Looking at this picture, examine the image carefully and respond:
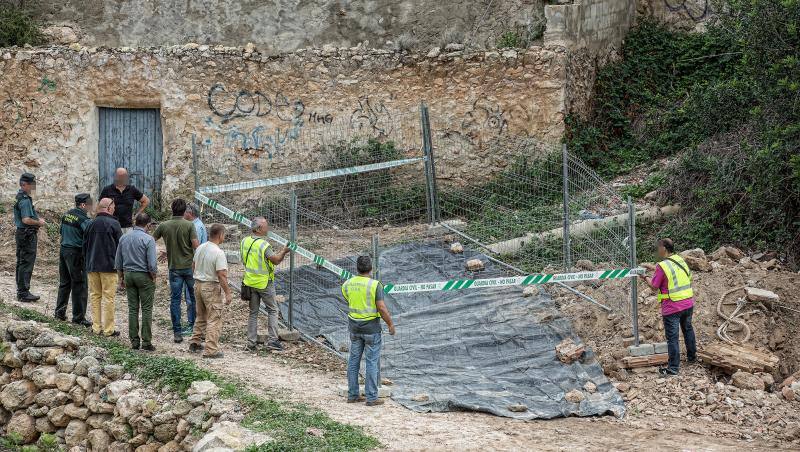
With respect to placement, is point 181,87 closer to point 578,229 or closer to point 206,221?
point 206,221

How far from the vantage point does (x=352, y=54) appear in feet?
61.4

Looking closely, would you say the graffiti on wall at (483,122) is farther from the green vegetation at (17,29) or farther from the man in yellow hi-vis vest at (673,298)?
the green vegetation at (17,29)

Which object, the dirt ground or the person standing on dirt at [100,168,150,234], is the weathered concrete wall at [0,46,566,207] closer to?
the person standing on dirt at [100,168,150,234]

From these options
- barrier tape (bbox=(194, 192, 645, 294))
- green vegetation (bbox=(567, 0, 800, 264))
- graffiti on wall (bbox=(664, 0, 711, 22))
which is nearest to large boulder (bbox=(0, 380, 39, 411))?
barrier tape (bbox=(194, 192, 645, 294))

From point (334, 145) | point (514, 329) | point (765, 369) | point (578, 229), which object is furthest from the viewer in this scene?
point (334, 145)

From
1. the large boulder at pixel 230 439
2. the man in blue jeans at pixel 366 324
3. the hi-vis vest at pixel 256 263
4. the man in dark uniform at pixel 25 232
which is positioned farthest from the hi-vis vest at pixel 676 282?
the man in dark uniform at pixel 25 232

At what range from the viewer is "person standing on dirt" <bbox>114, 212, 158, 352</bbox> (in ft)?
39.1

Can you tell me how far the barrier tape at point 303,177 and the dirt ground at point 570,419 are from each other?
6.26 feet

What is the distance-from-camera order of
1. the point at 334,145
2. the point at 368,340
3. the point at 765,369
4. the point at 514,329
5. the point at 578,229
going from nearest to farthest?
the point at 368,340, the point at 765,369, the point at 514,329, the point at 578,229, the point at 334,145

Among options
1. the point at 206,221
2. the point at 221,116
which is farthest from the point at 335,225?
the point at 221,116

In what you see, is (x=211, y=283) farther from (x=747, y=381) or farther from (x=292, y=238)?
(x=747, y=381)

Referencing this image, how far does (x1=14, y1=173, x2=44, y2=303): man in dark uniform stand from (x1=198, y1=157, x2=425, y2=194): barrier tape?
89.6 inches

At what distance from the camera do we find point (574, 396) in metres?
10.9

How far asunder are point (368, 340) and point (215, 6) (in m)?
10.9
